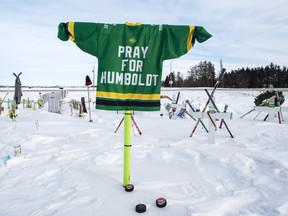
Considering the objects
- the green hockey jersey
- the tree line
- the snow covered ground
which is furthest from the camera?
the tree line

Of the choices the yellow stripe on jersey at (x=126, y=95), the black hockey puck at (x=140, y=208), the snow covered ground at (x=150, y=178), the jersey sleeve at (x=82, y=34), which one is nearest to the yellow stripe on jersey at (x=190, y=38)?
the yellow stripe on jersey at (x=126, y=95)

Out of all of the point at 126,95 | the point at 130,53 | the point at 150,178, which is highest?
the point at 130,53

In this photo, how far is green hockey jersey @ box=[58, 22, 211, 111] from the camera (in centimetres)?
309

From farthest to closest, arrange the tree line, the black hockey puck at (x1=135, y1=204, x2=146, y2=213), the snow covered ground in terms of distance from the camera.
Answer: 1. the tree line
2. the snow covered ground
3. the black hockey puck at (x1=135, y1=204, x2=146, y2=213)

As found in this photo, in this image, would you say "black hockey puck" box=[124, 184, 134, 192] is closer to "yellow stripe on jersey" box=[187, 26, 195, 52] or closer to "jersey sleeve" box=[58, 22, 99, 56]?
"jersey sleeve" box=[58, 22, 99, 56]

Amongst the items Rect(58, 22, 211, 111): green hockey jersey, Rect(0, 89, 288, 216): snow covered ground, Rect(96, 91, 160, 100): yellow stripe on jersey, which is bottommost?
Rect(0, 89, 288, 216): snow covered ground

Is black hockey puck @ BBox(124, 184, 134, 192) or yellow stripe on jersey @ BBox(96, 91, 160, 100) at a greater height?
yellow stripe on jersey @ BBox(96, 91, 160, 100)

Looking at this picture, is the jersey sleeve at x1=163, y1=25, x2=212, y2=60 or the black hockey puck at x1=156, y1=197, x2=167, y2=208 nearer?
the black hockey puck at x1=156, y1=197, x2=167, y2=208

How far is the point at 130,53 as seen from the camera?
3.08 m

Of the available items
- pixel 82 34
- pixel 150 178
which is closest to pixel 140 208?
pixel 150 178

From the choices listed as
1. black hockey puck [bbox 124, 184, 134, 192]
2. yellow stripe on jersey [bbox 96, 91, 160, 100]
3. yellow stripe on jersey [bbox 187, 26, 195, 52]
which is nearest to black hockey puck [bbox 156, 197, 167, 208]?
black hockey puck [bbox 124, 184, 134, 192]

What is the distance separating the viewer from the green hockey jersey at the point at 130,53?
309 centimetres

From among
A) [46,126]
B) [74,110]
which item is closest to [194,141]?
[46,126]

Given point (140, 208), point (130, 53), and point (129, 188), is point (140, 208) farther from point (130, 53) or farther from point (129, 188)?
point (130, 53)
